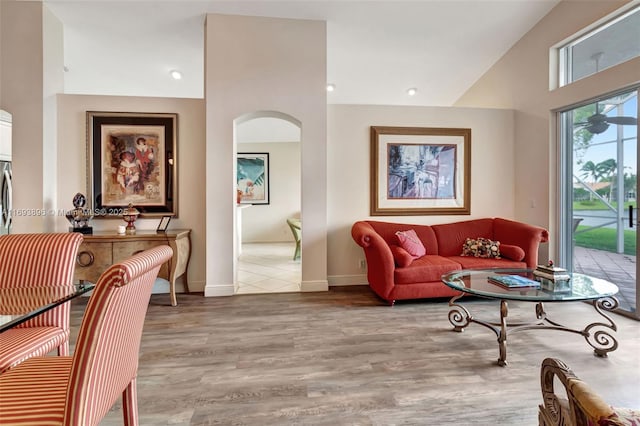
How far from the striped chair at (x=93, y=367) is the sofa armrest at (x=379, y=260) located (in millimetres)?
2523

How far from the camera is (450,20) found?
4277 mm

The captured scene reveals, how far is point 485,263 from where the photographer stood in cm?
377

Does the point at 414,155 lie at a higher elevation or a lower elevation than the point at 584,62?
lower

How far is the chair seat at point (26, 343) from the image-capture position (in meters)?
1.47

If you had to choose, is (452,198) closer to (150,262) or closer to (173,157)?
(173,157)

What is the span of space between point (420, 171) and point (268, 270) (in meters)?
2.92

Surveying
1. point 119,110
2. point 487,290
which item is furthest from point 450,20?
point 119,110

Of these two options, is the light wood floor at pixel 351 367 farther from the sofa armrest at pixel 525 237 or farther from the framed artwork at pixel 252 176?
the framed artwork at pixel 252 176

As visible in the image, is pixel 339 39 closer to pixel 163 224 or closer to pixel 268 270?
pixel 163 224

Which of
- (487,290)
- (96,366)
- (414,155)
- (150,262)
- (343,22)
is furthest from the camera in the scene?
(414,155)

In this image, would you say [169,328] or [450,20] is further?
[450,20]

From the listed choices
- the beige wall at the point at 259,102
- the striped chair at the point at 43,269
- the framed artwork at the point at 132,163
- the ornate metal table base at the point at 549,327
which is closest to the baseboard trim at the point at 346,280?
the beige wall at the point at 259,102

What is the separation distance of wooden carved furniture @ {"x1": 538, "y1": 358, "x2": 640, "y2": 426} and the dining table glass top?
6.03ft

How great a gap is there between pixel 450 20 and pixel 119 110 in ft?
14.6
